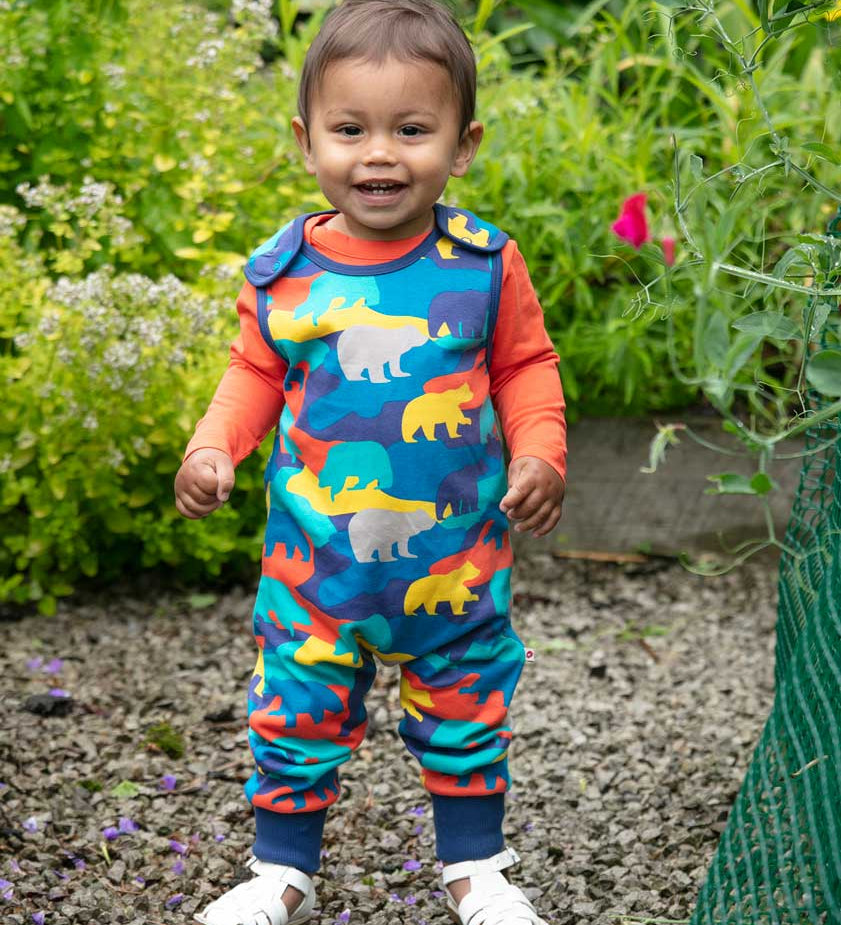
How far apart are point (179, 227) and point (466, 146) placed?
1.71 meters

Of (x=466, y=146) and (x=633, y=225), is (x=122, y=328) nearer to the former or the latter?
(x=466, y=146)

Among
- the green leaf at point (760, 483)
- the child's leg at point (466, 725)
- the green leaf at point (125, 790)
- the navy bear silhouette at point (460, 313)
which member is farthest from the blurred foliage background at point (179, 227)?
the child's leg at point (466, 725)

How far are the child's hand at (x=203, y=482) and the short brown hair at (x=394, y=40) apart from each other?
52 centimetres

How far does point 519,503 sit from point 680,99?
9.78ft

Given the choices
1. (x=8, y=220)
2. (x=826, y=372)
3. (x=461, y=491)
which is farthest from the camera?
(x=8, y=220)

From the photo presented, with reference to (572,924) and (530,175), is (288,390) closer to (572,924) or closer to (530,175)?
(572,924)

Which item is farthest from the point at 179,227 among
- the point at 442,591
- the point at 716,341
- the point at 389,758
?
the point at 716,341

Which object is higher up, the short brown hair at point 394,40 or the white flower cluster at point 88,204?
the white flower cluster at point 88,204

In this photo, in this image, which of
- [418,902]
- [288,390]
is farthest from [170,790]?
[288,390]

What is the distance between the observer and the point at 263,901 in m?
1.97

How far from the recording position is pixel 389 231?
74.3 inches

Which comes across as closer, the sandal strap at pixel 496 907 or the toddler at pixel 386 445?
the toddler at pixel 386 445

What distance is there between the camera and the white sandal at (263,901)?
1.96m

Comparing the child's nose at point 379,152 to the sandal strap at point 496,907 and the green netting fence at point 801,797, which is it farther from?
the sandal strap at point 496,907
